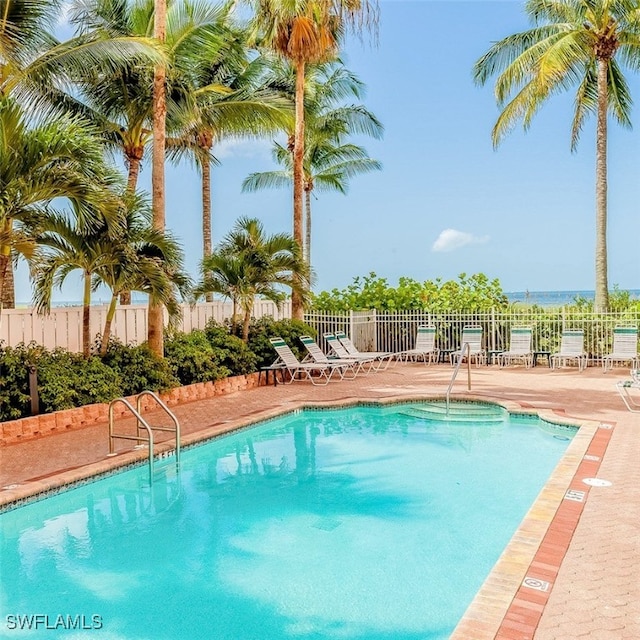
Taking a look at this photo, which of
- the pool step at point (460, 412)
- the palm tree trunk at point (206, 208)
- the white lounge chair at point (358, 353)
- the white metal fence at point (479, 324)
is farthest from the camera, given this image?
the palm tree trunk at point (206, 208)

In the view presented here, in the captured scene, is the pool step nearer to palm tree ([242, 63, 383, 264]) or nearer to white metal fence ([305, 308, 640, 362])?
white metal fence ([305, 308, 640, 362])

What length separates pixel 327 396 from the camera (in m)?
11.8

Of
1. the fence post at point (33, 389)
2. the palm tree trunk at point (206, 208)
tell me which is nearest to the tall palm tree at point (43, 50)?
the fence post at point (33, 389)

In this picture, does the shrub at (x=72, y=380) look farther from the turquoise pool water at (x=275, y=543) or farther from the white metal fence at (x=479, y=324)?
the white metal fence at (x=479, y=324)

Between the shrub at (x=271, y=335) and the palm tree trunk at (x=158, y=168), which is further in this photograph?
the shrub at (x=271, y=335)

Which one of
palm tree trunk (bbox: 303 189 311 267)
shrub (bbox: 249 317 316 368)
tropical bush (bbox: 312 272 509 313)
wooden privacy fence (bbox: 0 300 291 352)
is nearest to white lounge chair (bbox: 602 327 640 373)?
tropical bush (bbox: 312 272 509 313)

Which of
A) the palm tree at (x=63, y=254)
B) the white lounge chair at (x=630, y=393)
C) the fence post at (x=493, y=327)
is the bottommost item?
the white lounge chair at (x=630, y=393)

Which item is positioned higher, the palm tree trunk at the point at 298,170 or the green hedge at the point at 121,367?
the palm tree trunk at the point at 298,170

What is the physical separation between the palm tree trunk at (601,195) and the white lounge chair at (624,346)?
178 cm

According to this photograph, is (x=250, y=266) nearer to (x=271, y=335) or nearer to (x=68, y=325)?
(x=271, y=335)

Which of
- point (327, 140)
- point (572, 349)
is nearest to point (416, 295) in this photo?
point (572, 349)

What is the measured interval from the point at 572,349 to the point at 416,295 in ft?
15.9

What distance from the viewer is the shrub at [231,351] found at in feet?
42.2

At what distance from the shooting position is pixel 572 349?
15562mm
